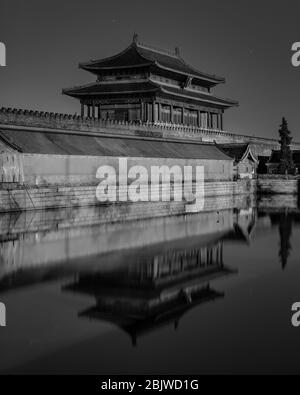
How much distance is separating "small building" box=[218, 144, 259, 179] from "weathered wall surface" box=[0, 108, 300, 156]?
4972 mm

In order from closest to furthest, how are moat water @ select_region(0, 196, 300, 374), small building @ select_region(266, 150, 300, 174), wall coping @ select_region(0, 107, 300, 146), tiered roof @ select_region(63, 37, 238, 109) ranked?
moat water @ select_region(0, 196, 300, 374) < wall coping @ select_region(0, 107, 300, 146) < tiered roof @ select_region(63, 37, 238, 109) < small building @ select_region(266, 150, 300, 174)

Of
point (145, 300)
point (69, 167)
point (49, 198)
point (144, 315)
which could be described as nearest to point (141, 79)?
point (69, 167)

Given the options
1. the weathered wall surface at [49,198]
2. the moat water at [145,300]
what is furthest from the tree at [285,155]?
the moat water at [145,300]

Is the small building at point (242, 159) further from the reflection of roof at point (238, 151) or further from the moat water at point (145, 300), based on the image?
the moat water at point (145, 300)

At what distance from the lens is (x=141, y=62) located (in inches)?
2082

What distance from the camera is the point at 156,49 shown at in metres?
60.4

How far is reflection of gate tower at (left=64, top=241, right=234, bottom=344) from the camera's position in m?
9.84

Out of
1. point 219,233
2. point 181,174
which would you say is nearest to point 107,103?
point 181,174

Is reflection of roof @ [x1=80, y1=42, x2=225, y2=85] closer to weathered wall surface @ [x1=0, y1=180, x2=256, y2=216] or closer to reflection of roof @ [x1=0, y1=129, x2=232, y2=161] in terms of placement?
reflection of roof @ [x1=0, y1=129, x2=232, y2=161]

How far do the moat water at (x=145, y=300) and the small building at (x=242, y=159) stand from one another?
85.1 feet

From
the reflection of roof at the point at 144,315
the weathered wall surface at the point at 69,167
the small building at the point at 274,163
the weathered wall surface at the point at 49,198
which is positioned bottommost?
the reflection of roof at the point at 144,315

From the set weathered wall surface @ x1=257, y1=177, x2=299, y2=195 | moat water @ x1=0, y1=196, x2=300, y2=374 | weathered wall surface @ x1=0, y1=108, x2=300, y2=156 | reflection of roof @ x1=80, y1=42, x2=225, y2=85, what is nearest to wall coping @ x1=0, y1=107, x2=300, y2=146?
weathered wall surface @ x1=0, y1=108, x2=300, y2=156

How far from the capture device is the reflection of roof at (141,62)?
5328 cm

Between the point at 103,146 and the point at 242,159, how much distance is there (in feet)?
56.8
